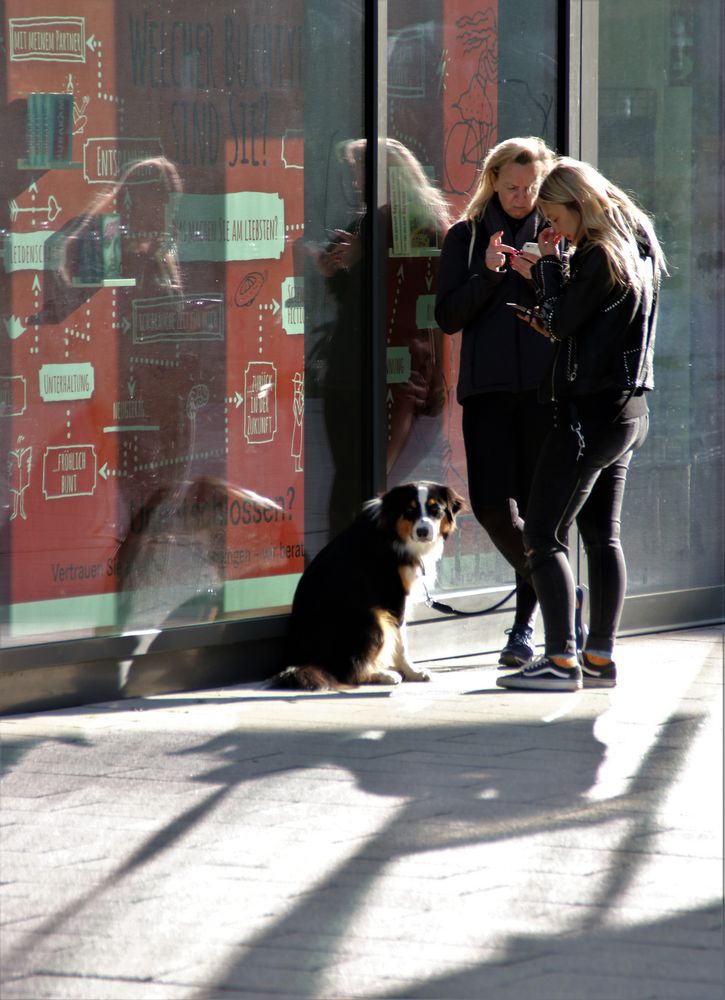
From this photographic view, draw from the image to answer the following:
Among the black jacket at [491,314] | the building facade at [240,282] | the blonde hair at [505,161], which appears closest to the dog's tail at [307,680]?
the building facade at [240,282]

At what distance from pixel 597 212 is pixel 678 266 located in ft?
7.25

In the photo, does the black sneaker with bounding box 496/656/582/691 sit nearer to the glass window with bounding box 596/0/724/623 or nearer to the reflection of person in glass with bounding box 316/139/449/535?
the reflection of person in glass with bounding box 316/139/449/535

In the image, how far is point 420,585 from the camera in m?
6.27

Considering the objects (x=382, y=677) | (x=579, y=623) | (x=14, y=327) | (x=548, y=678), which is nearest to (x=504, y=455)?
(x=579, y=623)

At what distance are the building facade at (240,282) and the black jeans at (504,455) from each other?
19.4 inches

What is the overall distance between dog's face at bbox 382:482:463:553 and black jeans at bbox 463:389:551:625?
0.35 m

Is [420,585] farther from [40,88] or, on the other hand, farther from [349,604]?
[40,88]

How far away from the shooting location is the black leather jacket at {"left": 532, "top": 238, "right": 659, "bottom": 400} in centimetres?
568

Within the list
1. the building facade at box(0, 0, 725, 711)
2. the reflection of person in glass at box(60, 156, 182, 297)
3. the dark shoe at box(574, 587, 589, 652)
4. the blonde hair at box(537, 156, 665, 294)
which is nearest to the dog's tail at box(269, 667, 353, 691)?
the building facade at box(0, 0, 725, 711)

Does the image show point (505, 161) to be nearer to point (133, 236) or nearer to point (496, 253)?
point (496, 253)

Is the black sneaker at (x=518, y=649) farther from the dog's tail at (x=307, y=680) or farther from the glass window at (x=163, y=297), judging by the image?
the glass window at (x=163, y=297)

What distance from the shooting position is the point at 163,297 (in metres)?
6.15

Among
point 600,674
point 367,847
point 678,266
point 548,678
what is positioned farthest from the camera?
point 678,266

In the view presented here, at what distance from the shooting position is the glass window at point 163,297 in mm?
5793
